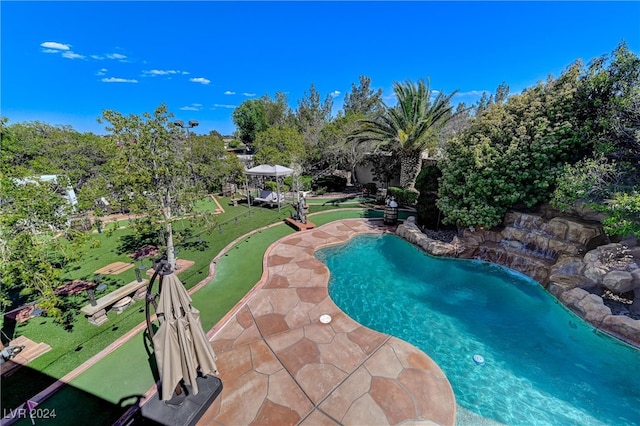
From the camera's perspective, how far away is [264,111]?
1906 inches

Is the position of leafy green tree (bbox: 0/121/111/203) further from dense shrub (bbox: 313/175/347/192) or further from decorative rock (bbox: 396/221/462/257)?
decorative rock (bbox: 396/221/462/257)

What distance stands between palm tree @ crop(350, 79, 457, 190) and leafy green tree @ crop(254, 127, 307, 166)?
8940 mm

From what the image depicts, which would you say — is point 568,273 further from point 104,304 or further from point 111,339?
point 104,304

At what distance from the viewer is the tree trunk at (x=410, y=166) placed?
52.1 ft

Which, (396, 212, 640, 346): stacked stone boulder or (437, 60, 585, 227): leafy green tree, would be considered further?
(437, 60, 585, 227): leafy green tree

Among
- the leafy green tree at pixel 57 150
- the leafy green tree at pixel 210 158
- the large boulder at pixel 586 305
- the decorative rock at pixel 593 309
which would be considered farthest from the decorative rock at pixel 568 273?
the leafy green tree at pixel 57 150

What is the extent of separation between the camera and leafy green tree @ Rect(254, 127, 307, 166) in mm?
21750

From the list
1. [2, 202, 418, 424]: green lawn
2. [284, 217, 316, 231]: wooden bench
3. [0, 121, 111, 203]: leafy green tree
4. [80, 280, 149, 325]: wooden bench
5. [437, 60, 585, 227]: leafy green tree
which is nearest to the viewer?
[2, 202, 418, 424]: green lawn

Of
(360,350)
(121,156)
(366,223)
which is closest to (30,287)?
(121,156)

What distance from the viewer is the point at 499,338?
6.21 meters

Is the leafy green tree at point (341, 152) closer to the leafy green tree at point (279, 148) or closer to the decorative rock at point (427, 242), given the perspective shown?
the leafy green tree at point (279, 148)

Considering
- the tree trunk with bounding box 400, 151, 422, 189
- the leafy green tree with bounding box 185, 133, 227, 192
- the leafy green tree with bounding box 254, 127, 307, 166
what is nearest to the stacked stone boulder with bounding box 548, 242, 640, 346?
the tree trunk with bounding box 400, 151, 422, 189

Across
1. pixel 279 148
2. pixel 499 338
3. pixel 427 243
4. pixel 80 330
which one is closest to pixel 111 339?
pixel 80 330

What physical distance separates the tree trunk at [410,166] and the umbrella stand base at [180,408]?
1480cm
